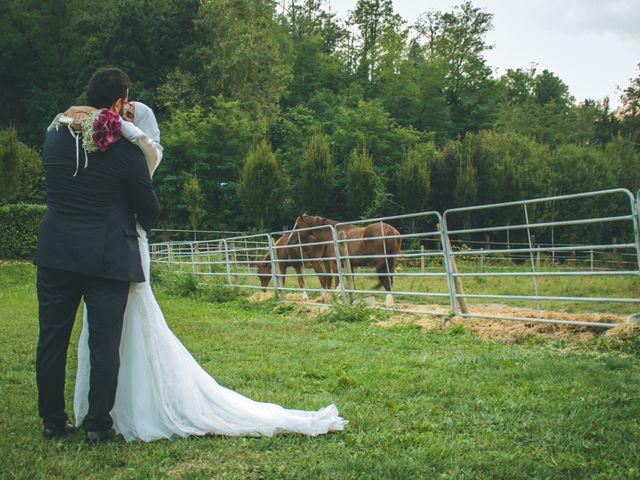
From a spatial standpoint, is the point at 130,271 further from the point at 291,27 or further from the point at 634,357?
the point at 291,27

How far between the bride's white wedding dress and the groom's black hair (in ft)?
2.36

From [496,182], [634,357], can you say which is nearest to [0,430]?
[634,357]

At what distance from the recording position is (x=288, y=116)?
37812 millimetres

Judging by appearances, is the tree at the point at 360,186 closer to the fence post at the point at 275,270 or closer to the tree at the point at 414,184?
the tree at the point at 414,184

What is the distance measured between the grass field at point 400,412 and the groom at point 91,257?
0.26 meters

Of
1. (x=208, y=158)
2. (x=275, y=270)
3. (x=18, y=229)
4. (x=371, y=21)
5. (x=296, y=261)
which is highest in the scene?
(x=371, y=21)

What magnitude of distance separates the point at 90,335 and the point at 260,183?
2422 cm

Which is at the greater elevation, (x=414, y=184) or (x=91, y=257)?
(x=414, y=184)

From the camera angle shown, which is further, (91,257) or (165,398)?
(165,398)

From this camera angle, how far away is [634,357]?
188 inches

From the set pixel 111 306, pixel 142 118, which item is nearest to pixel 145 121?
pixel 142 118

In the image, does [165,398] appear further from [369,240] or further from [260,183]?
[260,183]

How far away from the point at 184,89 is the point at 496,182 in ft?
56.6

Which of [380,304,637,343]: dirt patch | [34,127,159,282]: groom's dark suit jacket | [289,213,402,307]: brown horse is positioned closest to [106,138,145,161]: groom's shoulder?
[34,127,159,282]: groom's dark suit jacket
